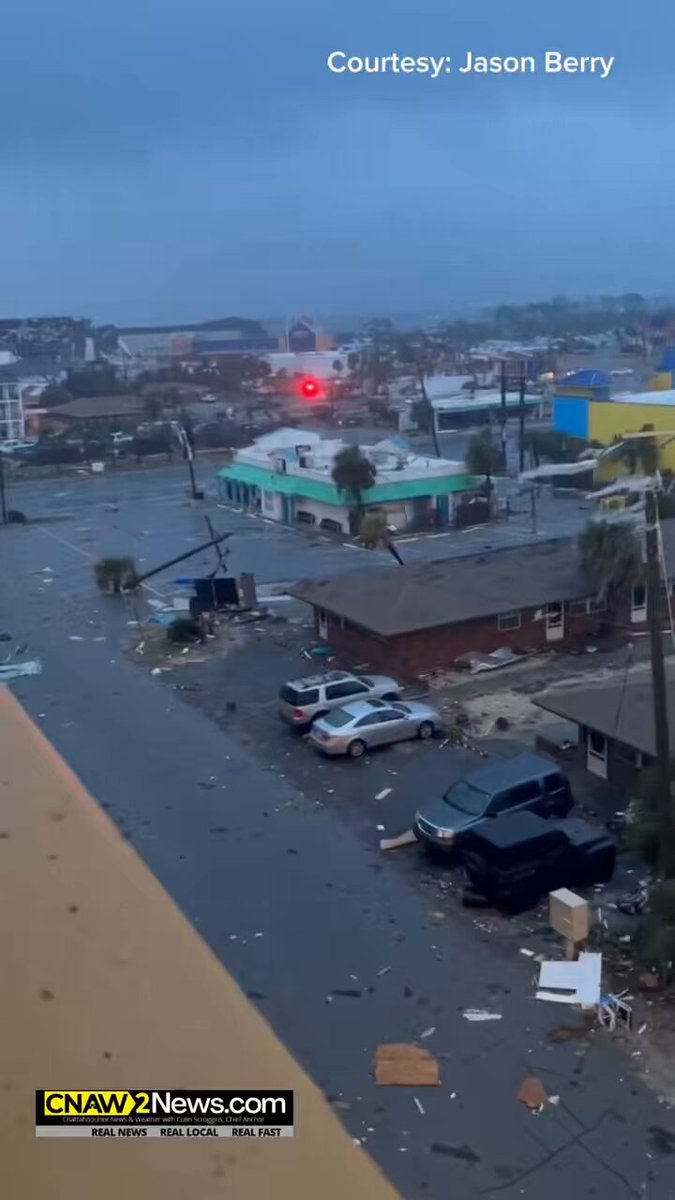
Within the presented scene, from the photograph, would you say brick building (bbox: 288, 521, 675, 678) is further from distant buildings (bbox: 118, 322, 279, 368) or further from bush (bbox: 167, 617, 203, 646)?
distant buildings (bbox: 118, 322, 279, 368)

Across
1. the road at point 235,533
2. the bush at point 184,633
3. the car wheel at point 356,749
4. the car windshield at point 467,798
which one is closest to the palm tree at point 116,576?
the road at point 235,533

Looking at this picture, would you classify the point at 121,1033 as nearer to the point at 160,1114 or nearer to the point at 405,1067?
the point at 160,1114

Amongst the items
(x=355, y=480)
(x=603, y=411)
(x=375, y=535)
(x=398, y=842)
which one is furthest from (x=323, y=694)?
(x=603, y=411)

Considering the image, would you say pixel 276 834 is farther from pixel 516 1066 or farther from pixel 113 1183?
pixel 113 1183

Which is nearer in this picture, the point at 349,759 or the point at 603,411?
the point at 349,759

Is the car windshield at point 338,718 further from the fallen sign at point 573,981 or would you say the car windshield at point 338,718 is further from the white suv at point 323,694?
the fallen sign at point 573,981
